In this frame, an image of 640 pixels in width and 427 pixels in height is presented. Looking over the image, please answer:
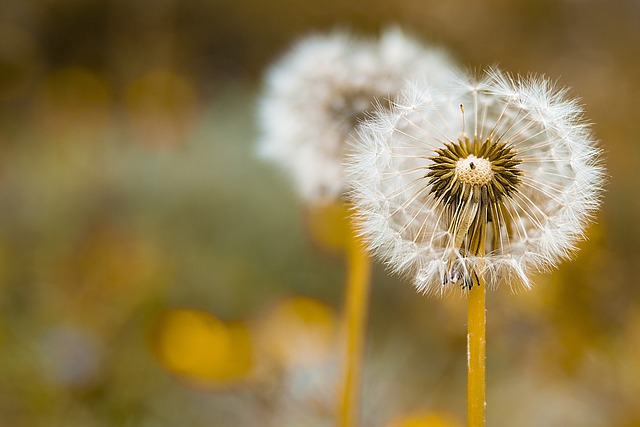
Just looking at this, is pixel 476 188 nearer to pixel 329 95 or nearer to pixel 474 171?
pixel 474 171

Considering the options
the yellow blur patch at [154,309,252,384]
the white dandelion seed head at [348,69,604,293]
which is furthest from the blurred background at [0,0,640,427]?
the white dandelion seed head at [348,69,604,293]

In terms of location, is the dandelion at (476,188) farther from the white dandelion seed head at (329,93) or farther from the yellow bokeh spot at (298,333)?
the yellow bokeh spot at (298,333)

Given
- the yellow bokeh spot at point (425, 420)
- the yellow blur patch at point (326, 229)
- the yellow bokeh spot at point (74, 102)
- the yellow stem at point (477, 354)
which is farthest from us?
the yellow bokeh spot at point (74, 102)

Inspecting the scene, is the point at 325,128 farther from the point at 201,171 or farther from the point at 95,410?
the point at 201,171

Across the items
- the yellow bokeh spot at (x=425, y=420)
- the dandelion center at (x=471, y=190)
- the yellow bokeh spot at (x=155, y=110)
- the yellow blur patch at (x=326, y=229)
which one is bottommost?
the yellow bokeh spot at (x=425, y=420)

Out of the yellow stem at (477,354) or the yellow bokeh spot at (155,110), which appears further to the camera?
the yellow bokeh spot at (155,110)

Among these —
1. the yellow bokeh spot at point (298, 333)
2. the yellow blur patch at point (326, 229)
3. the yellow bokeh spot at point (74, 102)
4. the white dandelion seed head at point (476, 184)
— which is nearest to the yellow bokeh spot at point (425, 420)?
the yellow bokeh spot at point (298, 333)
